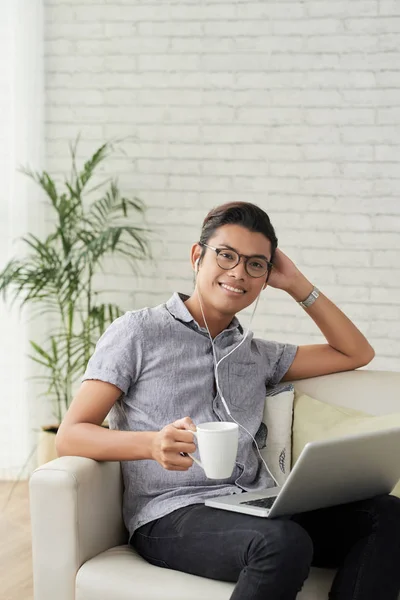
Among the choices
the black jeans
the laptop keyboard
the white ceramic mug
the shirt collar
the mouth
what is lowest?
the black jeans

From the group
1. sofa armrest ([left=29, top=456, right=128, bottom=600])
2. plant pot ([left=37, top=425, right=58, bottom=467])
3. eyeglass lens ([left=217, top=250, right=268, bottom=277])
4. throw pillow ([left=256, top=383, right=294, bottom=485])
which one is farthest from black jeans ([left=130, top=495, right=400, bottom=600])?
plant pot ([left=37, top=425, right=58, bottom=467])

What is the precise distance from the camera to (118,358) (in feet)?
6.73

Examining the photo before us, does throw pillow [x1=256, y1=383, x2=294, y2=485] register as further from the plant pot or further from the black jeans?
the plant pot

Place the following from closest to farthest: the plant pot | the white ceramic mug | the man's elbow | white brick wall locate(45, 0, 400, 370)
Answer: the white ceramic mug < the man's elbow < the plant pot < white brick wall locate(45, 0, 400, 370)

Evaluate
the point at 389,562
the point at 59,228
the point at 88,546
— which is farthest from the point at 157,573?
the point at 59,228

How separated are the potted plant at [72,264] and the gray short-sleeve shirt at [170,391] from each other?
1.52 m

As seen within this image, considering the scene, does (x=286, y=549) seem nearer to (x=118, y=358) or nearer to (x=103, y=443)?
(x=103, y=443)

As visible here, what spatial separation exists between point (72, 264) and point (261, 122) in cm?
108

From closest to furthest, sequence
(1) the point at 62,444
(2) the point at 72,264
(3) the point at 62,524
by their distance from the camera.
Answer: (3) the point at 62,524 → (1) the point at 62,444 → (2) the point at 72,264

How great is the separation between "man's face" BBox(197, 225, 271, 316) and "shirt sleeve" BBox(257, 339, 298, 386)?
0.78ft

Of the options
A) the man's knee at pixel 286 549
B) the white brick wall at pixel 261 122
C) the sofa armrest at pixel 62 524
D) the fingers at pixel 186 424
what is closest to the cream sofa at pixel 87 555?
the sofa armrest at pixel 62 524

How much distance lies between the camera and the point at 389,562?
1.79 meters

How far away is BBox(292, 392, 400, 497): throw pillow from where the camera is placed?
2.18 metres

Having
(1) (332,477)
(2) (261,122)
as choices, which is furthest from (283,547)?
(2) (261,122)
